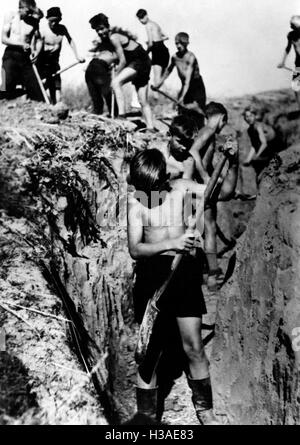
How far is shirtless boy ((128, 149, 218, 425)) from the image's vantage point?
4.40m

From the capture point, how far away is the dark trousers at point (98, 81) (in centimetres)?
812

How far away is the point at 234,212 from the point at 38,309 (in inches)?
234

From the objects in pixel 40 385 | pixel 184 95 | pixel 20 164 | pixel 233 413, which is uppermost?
pixel 184 95

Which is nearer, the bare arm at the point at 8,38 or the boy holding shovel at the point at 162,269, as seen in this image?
the boy holding shovel at the point at 162,269

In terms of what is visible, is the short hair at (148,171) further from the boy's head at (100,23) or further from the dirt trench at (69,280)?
the boy's head at (100,23)

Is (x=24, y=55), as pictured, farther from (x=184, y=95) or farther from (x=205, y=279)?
(x=205, y=279)

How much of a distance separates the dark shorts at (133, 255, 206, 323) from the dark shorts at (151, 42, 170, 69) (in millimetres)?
5344

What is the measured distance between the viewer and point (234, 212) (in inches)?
387

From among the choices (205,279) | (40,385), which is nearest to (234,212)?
(205,279)

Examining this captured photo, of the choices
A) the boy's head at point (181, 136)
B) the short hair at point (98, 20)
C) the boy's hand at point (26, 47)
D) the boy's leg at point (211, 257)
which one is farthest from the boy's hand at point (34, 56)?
the boy's leg at point (211, 257)

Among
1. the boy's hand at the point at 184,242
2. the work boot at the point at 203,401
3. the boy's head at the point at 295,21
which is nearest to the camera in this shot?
the boy's hand at the point at 184,242

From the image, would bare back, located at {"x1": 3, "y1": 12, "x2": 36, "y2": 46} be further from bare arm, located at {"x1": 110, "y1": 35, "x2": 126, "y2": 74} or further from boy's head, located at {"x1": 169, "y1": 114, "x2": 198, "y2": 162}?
boy's head, located at {"x1": 169, "y1": 114, "x2": 198, "y2": 162}

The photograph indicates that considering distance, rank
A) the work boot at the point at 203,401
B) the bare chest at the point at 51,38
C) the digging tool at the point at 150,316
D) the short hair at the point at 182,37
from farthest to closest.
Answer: the short hair at the point at 182,37
the bare chest at the point at 51,38
the work boot at the point at 203,401
the digging tool at the point at 150,316

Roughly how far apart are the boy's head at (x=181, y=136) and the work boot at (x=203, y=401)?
203cm
